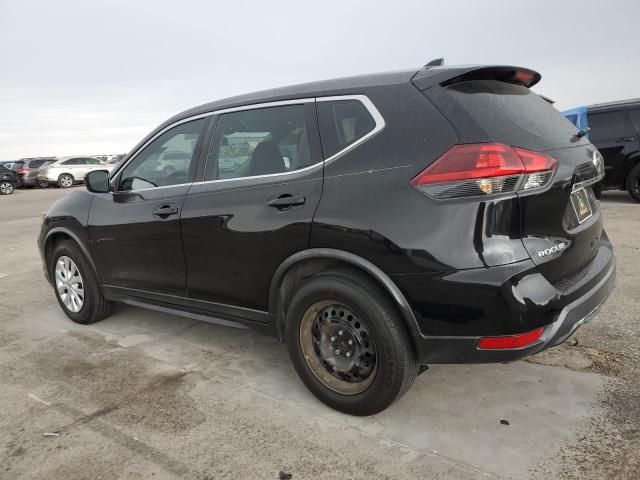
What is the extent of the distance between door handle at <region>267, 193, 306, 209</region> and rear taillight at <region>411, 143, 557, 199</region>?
70 centimetres

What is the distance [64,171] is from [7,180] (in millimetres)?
3229

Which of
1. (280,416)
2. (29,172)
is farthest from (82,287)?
(29,172)

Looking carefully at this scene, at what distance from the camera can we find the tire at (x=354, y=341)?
2.50 m

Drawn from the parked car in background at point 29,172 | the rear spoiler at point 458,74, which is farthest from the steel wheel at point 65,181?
the rear spoiler at point 458,74

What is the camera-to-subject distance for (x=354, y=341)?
2684mm

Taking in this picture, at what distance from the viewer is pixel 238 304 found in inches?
125

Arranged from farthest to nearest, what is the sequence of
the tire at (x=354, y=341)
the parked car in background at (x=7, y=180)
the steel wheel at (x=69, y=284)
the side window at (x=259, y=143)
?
the parked car in background at (x=7, y=180) → the steel wheel at (x=69, y=284) → the side window at (x=259, y=143) → the tire at (x=354, y=341)

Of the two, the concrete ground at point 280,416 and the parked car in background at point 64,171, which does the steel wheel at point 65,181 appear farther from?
the concrete ground at point 280,416

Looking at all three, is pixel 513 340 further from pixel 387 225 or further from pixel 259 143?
pixel 259 143

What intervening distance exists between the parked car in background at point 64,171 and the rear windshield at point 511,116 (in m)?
25.6

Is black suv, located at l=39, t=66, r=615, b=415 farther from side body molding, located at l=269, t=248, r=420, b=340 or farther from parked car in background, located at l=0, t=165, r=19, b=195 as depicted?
parked car in background, located at l=0, t=165, r=19, b=195

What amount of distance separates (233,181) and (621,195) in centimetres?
1011

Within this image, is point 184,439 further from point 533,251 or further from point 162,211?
point 533,251

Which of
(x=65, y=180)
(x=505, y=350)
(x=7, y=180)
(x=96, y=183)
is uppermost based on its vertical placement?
(x=96, y=183)
